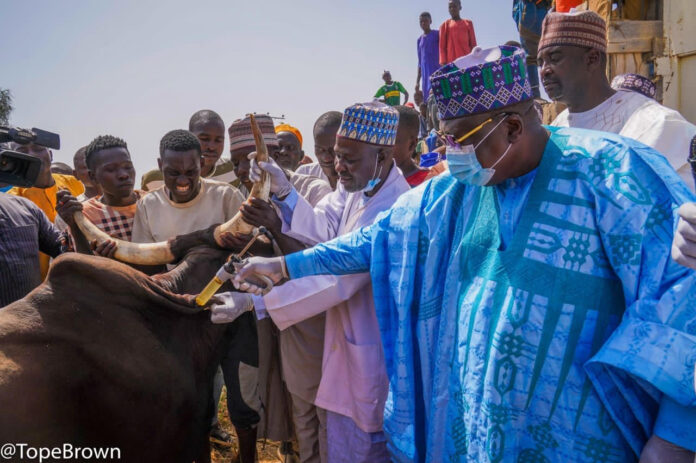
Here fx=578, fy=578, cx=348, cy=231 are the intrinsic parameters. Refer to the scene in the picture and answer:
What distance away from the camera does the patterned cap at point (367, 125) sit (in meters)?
3.23

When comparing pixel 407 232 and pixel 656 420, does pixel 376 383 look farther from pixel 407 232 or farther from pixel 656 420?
pixel 656 420

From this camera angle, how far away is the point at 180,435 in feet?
8.79

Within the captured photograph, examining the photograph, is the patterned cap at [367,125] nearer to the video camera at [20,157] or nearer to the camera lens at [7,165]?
the video camera at [20,157]

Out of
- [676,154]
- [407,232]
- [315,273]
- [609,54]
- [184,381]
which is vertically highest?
[609,54]

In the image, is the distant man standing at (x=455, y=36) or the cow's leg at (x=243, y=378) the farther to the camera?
the distant man standing at (x=455, y=36)

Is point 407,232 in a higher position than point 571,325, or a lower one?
higher

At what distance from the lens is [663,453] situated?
5.55ft

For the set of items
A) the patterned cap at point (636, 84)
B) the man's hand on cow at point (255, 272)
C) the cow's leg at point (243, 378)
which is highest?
the patterned cap at point (636, 84)

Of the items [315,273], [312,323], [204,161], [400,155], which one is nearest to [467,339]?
[315,273]

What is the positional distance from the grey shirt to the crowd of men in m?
0.01

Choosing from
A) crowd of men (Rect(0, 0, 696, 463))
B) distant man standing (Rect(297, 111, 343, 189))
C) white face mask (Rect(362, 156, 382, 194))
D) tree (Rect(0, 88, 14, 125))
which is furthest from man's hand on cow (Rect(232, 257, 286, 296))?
tree (Rect(0, 88, 14, 125))

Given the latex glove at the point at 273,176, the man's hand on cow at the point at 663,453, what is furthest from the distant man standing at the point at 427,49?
the man's hand on cow at the point at 663,453

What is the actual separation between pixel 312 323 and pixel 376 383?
578 millimetres

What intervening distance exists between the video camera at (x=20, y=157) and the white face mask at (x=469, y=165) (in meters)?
1.89
